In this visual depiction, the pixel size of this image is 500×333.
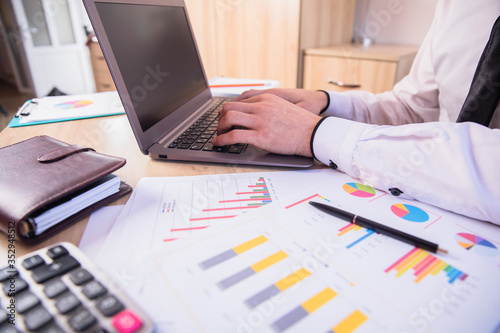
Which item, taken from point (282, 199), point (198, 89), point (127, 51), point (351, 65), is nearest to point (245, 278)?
point (282, 199)

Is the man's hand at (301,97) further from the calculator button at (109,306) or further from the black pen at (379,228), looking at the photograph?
the calculator button at (109,306)

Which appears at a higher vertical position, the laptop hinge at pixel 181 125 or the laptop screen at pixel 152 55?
the laptop screen at pixel 152 55

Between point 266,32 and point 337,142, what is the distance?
5.54ft

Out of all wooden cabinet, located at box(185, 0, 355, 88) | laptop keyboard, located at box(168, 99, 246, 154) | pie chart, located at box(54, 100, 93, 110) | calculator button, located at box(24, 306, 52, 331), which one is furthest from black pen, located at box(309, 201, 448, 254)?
wooden cabinet, located at box(185, 0, 355, 88)

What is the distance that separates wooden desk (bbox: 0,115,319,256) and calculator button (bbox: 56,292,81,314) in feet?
0.38

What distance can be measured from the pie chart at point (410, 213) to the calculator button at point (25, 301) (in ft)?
1.34

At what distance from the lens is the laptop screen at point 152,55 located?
0.54 meters

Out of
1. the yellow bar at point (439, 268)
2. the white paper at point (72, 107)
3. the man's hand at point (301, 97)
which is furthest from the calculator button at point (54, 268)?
the white paper at point (72, 107)

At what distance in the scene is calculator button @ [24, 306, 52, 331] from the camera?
23 centimetres

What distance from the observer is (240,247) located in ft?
1.14

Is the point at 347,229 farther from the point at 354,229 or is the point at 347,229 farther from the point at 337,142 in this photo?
the point at 337,142

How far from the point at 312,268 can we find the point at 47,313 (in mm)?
235

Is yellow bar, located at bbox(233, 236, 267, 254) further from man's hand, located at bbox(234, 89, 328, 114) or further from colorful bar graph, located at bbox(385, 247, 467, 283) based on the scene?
man's hand, located at bbox(234, 89, 328, 114)

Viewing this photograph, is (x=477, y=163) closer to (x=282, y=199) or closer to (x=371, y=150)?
(x=371, y=150)
